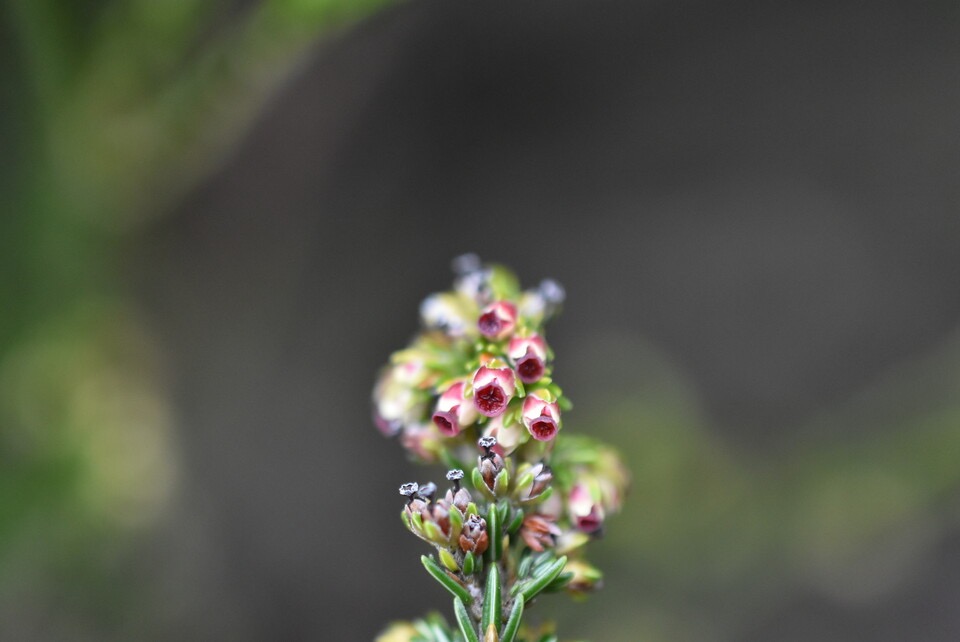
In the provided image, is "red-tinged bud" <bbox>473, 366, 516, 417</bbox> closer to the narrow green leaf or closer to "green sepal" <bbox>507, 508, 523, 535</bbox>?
"green sepal" <bbox>507, 508, 523, 535</bbox>

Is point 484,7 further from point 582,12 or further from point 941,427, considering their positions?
point 941,427

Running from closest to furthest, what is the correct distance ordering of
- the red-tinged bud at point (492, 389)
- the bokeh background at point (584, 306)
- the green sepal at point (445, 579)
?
the green sepal at point (445, 579), the red-tinged bud at point (492, 389), the bokeh background at point (584, 306)

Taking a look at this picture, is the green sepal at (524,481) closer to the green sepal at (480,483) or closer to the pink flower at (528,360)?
the green sepal at (480,483)

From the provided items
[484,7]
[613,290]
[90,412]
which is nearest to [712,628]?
[613,290]

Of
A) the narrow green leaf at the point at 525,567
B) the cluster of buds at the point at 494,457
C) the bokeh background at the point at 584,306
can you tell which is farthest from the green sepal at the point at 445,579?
the bokeh background at the point at 584,306

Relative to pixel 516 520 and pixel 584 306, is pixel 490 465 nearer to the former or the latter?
pixel 516 520

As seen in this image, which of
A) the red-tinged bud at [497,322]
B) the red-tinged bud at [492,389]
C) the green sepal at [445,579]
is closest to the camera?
the green sepal at [445,579]

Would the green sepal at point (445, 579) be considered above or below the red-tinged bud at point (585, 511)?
below
